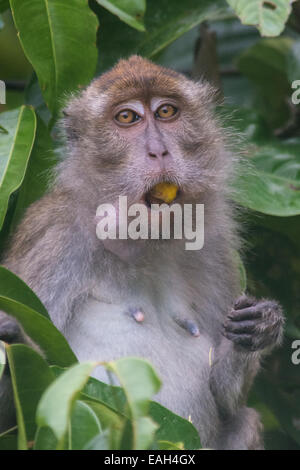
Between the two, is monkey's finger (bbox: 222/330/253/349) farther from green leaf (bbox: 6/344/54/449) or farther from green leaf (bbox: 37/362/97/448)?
green leaf (bbox: 37/362/97/448)

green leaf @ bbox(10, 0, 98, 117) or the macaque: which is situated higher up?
green leaf @ bbox(10, 0, 98, 117)

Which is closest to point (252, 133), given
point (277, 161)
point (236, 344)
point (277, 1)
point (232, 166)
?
point (277, 161)

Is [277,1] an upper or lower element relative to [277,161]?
upper

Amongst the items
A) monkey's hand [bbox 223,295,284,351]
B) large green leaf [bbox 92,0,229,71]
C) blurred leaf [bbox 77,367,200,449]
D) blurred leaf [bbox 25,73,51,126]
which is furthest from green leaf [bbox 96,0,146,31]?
blurred leaf [bbox 77,367,200,449]

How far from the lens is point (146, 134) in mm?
3412

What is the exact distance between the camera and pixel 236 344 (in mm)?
3525

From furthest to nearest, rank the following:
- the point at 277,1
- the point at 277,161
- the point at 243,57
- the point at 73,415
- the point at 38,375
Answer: the point at 243,57
the point at 277,161
the point at 277,1
the point at 38,375
the point at 73,415

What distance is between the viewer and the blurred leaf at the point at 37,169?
3.94 m

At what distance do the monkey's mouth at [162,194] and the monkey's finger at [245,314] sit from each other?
561 millimetres

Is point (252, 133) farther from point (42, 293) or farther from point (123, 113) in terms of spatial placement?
point (42, 293)

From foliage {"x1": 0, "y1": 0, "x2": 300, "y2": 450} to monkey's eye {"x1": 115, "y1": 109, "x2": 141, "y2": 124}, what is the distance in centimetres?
41

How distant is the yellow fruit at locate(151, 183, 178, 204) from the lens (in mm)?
3346

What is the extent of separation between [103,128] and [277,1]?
106 cm

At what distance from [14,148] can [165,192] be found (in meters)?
0.76
